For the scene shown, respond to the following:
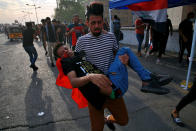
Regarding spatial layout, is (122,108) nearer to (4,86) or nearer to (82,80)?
(82,80)

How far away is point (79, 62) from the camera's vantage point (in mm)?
1651

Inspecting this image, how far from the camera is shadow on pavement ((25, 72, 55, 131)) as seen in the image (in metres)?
2.78

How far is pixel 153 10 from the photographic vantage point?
3850 millimetres

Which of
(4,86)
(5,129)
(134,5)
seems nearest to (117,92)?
(5,129)

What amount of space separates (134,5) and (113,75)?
138 inches

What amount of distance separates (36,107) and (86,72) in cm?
242

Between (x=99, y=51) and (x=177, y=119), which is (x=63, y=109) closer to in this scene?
(x=99, y=51)

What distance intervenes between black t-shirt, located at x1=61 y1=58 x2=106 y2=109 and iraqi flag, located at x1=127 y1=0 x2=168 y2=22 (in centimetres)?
303

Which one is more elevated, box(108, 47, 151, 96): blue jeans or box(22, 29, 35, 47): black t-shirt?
box(22, 29, 35, 47): black t-shirt

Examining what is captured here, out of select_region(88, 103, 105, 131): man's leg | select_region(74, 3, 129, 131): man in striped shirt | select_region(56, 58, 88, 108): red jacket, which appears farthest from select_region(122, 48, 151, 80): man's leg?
select_region(56, 58, 88, 108): red jacket

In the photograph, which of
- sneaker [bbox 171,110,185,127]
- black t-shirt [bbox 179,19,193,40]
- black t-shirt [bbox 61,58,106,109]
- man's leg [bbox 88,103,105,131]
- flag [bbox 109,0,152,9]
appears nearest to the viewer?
black t-shirt [bbox 61,58,106,109]

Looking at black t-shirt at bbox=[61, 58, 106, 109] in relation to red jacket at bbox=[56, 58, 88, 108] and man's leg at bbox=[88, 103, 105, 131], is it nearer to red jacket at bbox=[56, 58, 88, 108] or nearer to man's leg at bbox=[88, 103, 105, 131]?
man's leg at bbox=[88, 103, 105, 131]

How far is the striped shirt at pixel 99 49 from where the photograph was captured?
1736 mm

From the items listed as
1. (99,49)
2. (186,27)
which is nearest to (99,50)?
(99,49)
